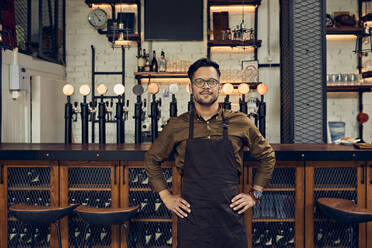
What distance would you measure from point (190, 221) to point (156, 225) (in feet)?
2.94

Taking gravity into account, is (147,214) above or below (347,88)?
below

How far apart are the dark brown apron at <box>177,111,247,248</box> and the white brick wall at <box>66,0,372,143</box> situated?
12.1 feet

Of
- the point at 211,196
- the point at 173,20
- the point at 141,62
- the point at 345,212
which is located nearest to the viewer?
the point at 211,196

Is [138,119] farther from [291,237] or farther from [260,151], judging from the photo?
[291,237]

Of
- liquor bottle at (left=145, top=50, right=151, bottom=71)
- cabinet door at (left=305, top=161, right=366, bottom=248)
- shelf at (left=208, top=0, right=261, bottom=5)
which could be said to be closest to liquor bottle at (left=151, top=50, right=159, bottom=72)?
liquor bottle at (left=145, top=50, right=151, bottom=71)

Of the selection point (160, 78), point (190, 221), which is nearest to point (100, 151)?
point (190, 221)

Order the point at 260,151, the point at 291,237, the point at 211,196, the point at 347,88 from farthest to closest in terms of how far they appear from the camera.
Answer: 1. the point at 347,88
2. the point at 291,237
3. the point at 260,151
4. the point at 211,196

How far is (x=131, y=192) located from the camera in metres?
2.68

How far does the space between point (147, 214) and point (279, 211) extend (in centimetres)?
104

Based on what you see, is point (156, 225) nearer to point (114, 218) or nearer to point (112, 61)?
point (114, 218)

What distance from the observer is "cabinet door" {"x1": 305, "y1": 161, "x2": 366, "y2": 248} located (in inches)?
102

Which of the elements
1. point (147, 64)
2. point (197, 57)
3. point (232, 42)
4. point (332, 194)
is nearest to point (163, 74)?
point (147, 64)

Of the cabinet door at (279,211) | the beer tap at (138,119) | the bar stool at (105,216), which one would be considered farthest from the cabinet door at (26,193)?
the cabinet door at (279,211)

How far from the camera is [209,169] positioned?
1.88 metres
